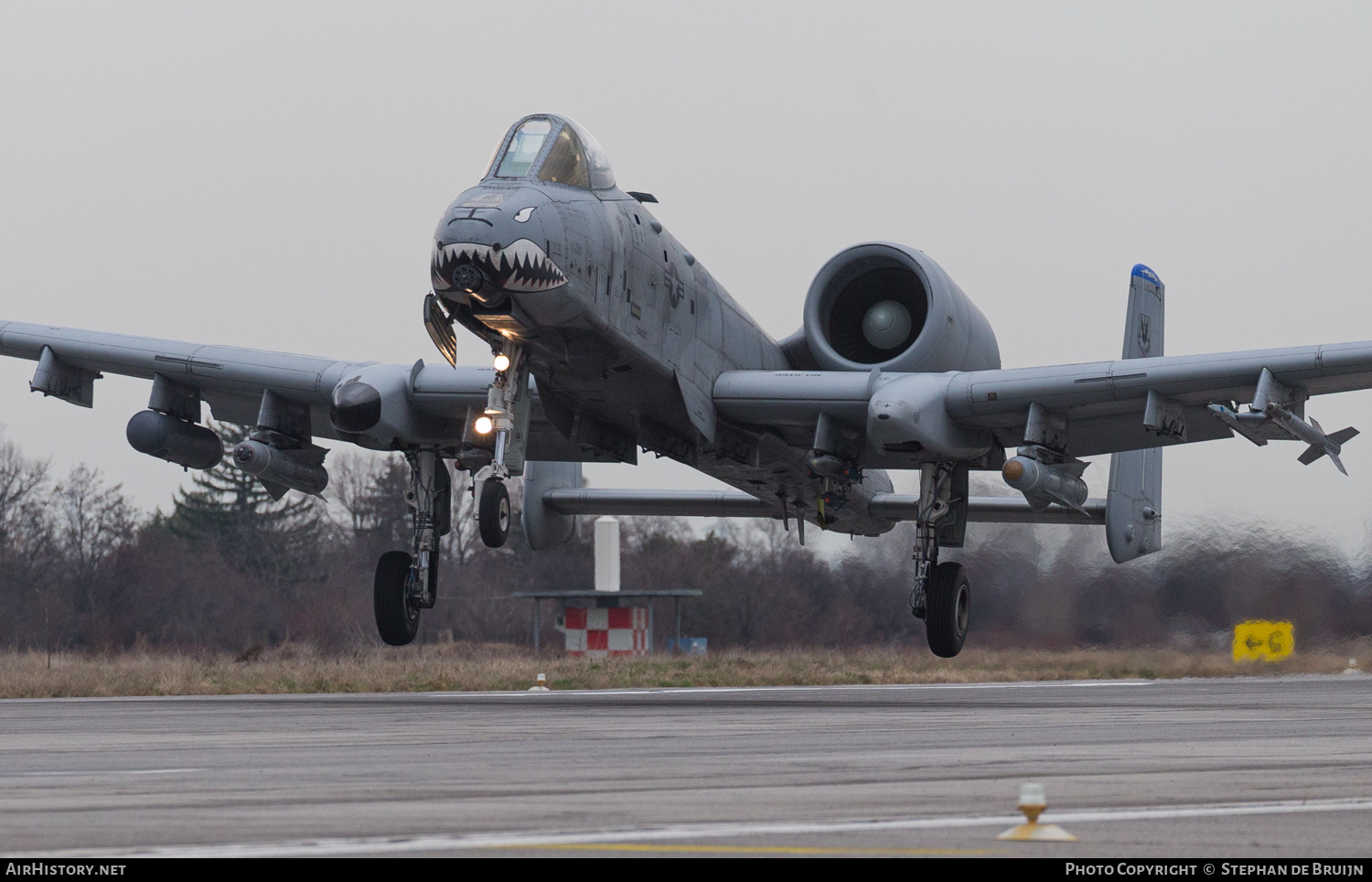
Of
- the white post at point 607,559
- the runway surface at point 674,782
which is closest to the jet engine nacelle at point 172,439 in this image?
the runway surface at point 674,782

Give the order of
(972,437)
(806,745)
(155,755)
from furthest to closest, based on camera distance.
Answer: (972,437), (806,745), (155,755)

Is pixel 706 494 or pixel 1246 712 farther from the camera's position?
pixel 706 494

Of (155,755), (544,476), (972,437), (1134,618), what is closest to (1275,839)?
(155,755)

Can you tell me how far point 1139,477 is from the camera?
21.7m

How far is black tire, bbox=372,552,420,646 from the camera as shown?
59.1ft

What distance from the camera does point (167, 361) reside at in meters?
17.8

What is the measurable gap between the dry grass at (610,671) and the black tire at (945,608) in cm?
537

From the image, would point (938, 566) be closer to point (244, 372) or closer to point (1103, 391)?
point (1103, 391)

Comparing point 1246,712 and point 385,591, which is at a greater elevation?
point 385,591

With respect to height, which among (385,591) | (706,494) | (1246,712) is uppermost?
(706,494)

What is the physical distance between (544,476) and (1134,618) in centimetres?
1084

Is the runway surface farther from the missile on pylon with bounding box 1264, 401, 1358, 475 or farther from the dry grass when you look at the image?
the dry grass
